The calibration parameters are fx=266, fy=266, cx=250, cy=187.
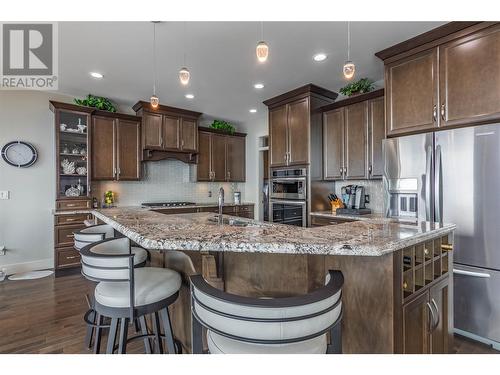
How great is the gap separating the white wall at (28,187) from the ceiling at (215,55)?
1.85 ft

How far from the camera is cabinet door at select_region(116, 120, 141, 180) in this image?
4434mm

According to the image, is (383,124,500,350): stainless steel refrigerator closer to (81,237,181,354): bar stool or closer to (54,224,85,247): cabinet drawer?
(81,237,181,354): bar stool

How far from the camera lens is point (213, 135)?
5.57 meters

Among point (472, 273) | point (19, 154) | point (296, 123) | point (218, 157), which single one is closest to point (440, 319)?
point (472, 273)

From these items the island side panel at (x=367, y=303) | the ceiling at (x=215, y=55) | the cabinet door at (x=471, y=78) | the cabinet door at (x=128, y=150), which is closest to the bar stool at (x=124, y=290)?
the island side panel at (x=367, y=303)

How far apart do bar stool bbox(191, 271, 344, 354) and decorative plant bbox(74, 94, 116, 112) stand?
425cm

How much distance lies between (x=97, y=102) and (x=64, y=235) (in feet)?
6.84

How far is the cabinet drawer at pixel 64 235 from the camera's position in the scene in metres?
3.81

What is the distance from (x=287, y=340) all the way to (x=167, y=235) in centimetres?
64

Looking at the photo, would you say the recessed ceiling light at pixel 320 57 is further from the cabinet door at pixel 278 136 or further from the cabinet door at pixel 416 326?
the cabinet door at pixel 416 326

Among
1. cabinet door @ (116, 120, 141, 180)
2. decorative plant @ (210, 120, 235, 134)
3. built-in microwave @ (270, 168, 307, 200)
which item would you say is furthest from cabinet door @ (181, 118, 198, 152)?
built-in microwave @ (270, 168, 307, 200)

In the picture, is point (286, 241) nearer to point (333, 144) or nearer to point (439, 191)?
point (439, 191)
